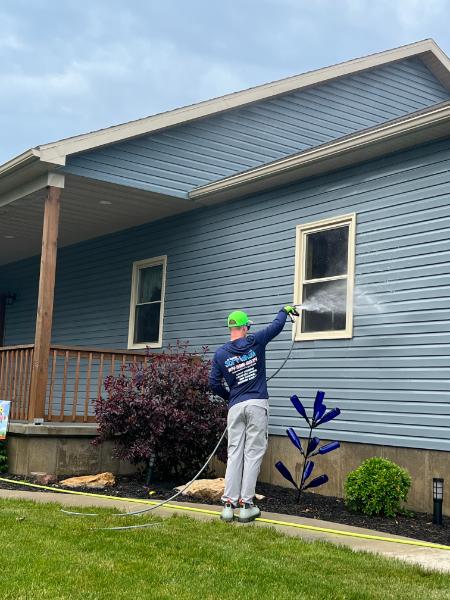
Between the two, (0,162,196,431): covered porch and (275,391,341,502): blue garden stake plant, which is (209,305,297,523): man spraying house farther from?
(0,162,196,431): covered porch

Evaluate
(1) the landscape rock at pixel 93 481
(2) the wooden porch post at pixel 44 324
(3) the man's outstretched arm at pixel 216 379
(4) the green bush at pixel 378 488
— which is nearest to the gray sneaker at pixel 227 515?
(3) the man's outstretched arm at pixel 216 379

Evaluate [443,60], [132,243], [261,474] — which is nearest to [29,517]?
[261,474]

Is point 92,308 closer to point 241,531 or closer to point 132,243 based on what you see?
point 132,243

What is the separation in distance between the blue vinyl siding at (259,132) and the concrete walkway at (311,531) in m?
4.70

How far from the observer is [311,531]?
6738mm

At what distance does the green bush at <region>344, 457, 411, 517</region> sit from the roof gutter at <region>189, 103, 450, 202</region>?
11.3 ft

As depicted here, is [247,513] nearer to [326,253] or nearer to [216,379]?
[216,379]

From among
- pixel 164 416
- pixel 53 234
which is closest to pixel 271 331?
pixel 164 416

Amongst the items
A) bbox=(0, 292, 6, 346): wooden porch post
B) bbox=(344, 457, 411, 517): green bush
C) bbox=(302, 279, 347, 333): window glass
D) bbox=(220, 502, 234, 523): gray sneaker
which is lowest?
bbox=(220, 502, 234, 523): gray sneaker

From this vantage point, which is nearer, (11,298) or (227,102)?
(227,102)

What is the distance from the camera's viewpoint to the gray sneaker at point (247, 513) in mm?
6844

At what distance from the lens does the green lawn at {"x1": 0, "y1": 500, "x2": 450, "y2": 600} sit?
458 cm

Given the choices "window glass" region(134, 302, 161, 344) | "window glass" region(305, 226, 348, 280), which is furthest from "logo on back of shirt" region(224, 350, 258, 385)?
"window glass" region(134, 302, 161, 344)

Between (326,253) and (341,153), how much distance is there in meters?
1.26
